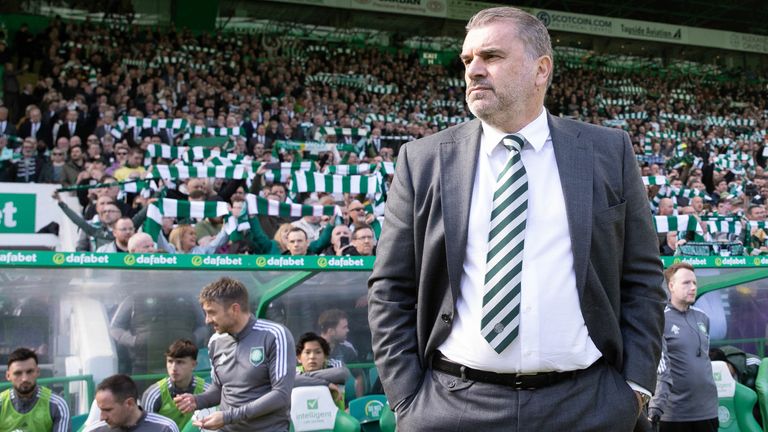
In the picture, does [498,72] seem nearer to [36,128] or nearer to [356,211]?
[356,211]

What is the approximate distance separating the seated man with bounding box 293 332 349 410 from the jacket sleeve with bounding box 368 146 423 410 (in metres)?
3.49

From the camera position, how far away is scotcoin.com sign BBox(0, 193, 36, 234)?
852cm

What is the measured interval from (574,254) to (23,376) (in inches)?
163

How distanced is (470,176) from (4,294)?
14.2 ft

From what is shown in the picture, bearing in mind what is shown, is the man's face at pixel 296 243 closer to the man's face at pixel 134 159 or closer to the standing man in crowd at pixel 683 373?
the standing man in crowd at pixel 683 373

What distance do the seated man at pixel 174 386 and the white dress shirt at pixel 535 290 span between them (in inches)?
139

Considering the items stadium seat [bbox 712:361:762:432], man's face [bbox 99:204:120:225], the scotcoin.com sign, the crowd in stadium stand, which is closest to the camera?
stadium seat [bbox 712:361:762:432]

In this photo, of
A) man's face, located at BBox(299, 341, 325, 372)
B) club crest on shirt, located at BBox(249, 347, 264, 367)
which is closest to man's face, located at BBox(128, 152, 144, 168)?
man's face, located at BBox(299, 341, 325, 372)

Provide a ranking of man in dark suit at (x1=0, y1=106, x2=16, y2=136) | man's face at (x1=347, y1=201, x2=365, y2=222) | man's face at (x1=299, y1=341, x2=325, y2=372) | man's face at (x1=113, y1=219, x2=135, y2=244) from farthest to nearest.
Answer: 1. man in dark suit at (x1=0, y1=106, x2=16, y2=136)
2. man's face at (x1=347, y1=201, x2=365, y2=222)
3. man's face at (x1=113, y1=219, x2=135, y2=244)
4. man's face at (x1=299, y1=341, x2=325, y2=372)

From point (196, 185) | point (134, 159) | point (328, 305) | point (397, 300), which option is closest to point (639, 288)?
point (397, 300)

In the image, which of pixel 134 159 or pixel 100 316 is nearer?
pixel 100 316

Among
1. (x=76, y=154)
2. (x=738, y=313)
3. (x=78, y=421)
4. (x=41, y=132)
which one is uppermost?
(x=41, y=132)

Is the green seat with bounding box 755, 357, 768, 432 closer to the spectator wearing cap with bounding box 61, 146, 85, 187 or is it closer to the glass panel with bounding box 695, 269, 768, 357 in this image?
the glass panel with bounding box 695, 269, 768, 357

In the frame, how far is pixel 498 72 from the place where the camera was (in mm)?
1986
